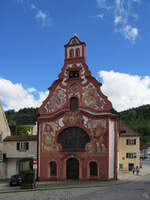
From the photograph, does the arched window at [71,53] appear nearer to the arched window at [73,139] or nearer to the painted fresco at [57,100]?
the painted fresco at [57,100]

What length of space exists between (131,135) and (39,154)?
26.0m

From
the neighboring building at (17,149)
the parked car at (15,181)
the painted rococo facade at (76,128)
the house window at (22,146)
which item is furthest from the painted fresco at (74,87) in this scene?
the parked car at (15,181)

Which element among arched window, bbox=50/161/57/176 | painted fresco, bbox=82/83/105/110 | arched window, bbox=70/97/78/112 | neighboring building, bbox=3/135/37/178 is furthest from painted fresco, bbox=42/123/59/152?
painted fresco, bbox=82/83/105/110

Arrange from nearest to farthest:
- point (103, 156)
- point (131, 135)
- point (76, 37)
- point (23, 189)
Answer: point (23, 189) < point (103, 156) < point (76, 37) < point (131, 135)

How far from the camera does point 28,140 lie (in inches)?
1698

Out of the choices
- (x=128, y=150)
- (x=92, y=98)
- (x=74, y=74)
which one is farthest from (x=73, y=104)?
(x=128, y=150)

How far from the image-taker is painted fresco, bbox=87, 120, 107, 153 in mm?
38188

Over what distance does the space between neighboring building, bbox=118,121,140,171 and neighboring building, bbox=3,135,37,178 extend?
78.5ft

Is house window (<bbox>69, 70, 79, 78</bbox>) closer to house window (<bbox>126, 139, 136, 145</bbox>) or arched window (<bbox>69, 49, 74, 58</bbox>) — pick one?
arched window (<bbox>69, 49, 74, 58</bbox>)

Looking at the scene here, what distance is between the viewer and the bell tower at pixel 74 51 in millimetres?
42156

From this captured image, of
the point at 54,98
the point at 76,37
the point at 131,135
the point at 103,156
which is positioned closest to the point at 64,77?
the point at 54,98

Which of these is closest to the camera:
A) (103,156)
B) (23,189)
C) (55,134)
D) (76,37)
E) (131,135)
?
(23,189)

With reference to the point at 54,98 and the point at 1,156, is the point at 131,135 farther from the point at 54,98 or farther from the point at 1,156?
the point at 1,156

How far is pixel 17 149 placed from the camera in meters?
43.7
